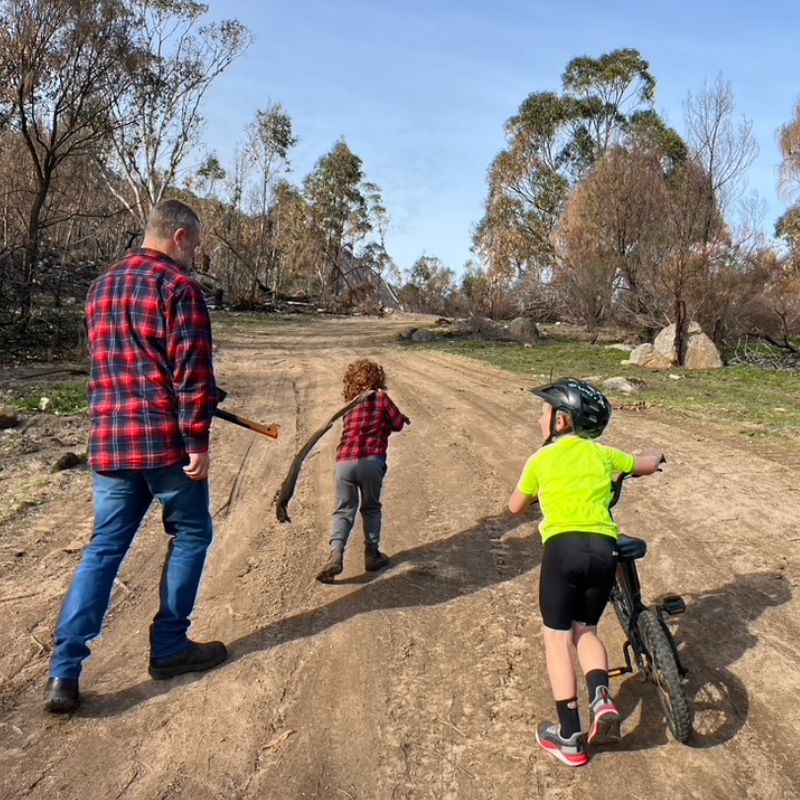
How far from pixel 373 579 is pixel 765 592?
2.43m

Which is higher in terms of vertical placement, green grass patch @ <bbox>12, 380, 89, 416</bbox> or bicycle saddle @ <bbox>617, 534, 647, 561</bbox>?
bicycle saddle @ <bbox>617, 534, 647, 561</bbox>

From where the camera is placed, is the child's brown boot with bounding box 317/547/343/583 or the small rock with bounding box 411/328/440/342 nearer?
the child's brown boot with bounding box 317/547/343/583

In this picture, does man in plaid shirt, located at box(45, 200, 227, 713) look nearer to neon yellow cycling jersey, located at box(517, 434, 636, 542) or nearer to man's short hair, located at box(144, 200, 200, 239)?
man's short hair, located at box(144, 200, 200, 239)

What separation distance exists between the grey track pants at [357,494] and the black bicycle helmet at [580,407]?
6.12 ft

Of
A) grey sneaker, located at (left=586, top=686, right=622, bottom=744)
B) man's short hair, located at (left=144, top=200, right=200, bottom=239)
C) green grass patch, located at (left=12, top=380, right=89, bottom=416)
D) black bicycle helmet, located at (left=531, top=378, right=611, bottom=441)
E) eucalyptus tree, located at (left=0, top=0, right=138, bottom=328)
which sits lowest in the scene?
green grass patch, located at (left=12, top=380, right=89, bottom=416)

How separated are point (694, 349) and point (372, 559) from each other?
15475 mm

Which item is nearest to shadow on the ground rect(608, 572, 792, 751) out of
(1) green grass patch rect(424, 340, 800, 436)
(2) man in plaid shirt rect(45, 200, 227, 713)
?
(2) man in plaid shirt rect(45, 200, 227, 713)

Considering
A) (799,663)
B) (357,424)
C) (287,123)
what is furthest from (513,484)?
(287,123)

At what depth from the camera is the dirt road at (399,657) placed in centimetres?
Result: 283

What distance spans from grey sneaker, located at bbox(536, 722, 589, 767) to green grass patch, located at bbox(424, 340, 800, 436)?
23.9 feet

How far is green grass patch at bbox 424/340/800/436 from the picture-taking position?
10508 millimetres

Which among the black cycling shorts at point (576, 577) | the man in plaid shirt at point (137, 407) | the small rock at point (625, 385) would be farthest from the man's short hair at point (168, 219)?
the small rock at point (625, 385)

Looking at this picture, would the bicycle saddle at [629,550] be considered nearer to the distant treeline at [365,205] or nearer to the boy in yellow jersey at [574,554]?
the boy in yellow jersey at [574,554]

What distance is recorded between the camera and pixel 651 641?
3.09 m
